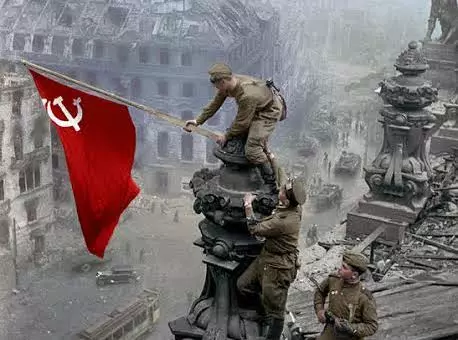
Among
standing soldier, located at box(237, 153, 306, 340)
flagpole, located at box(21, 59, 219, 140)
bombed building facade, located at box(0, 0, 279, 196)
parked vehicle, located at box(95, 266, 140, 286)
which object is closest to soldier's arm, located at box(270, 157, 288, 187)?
standing soldier, located at box(237, 153, 306, 340)

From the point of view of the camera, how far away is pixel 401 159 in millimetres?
11344

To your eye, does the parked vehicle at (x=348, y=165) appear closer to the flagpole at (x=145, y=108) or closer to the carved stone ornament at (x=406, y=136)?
the carved stone ornament at (x=406, y=136)

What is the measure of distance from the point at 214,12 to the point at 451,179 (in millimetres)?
31583

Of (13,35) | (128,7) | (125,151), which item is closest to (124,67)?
(128,7)

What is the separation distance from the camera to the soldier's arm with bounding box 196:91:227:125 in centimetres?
546

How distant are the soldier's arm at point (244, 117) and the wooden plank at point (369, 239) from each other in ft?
18.2

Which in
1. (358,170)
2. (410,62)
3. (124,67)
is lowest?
(358,170)

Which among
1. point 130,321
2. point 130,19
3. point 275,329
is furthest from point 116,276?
point 275,329

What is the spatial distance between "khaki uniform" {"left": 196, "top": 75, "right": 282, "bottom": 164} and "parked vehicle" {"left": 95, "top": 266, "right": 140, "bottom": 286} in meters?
26.2

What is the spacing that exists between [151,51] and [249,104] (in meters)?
38.9

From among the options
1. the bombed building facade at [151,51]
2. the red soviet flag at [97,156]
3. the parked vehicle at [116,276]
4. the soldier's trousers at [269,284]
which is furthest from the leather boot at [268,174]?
the bombed building facade at [151,51]

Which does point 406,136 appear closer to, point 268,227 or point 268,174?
point 268,174

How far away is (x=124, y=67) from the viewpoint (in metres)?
43.6

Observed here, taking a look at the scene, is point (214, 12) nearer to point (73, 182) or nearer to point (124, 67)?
point (124, 67)
